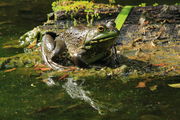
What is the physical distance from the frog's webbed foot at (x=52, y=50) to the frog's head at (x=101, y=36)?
24.5 inches

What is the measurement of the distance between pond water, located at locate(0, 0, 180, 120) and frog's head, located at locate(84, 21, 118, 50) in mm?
618

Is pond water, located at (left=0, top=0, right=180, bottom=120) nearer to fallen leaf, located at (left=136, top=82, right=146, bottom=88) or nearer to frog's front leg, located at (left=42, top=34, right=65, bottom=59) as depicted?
fallen leaf, located at (left=136, top=82, right=146, bottom=88)

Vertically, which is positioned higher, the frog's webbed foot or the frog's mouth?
the frog's mouth

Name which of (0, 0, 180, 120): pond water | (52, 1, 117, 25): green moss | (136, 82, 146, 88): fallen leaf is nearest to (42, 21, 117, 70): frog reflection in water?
(0, 0, 180, 120): pond water

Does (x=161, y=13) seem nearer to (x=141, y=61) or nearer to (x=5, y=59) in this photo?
(x=141, y=61)

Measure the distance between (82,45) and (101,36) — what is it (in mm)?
460

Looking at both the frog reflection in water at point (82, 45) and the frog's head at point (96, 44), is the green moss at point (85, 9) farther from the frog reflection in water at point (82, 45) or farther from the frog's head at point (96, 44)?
the frog's head at point (96, 44)

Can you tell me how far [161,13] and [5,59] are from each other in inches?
147

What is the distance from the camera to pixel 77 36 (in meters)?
6.21

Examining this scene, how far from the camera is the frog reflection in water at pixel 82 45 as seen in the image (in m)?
5.76

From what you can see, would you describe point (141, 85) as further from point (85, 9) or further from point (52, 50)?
point (85, 9)

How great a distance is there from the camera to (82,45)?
601 centimetres

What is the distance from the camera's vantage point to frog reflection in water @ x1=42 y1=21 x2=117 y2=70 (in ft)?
18.9

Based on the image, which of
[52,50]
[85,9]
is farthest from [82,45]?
[85,9]
